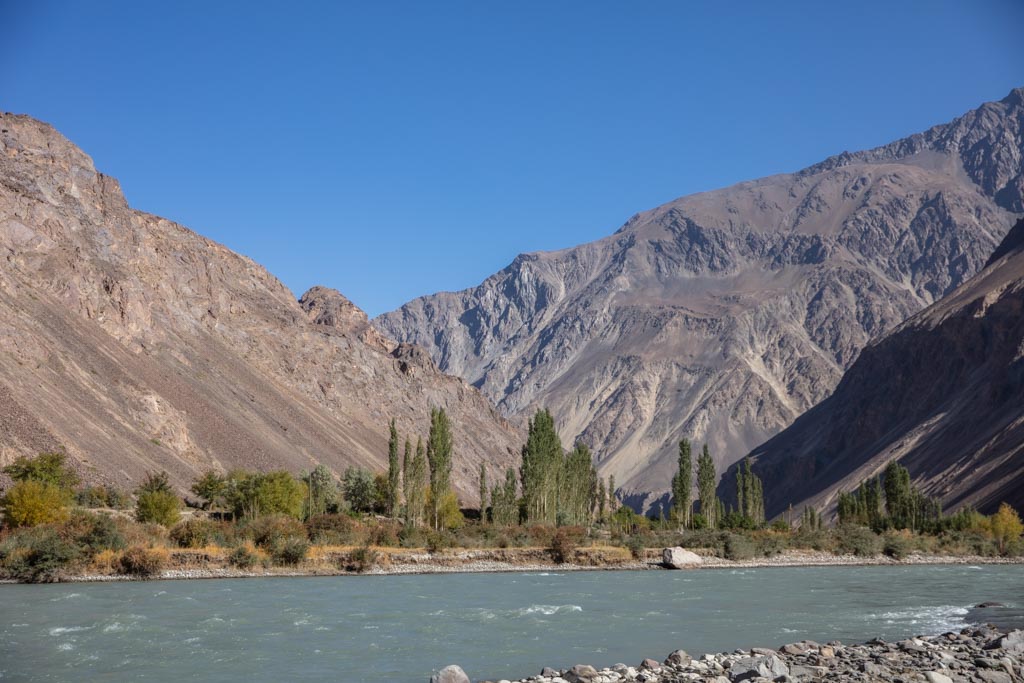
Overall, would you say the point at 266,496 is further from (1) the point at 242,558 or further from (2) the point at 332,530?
(1) the point at 242,558

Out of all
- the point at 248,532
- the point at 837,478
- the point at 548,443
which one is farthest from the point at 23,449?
the point at 837,478

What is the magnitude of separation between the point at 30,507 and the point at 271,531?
13.3m

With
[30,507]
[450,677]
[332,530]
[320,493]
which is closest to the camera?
[450,677]

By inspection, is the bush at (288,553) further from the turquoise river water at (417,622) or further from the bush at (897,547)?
the bush at (897,547)

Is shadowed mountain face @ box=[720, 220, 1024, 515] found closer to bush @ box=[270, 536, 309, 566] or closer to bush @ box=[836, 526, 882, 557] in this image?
bush @ box=[836, 526, 882, 557]

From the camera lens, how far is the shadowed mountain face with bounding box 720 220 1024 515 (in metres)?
124

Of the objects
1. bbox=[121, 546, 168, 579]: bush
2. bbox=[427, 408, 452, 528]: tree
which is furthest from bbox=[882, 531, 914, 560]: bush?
bbox=[121, 546, 168, 579]: bush

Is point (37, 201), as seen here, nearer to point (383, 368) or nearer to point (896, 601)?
point (383, 368)

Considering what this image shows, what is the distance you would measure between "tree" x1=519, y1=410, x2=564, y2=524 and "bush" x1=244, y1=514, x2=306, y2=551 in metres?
22.3

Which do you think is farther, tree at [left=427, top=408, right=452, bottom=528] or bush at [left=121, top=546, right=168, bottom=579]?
tree at [left=427, top=408, right=452, bottom=528]

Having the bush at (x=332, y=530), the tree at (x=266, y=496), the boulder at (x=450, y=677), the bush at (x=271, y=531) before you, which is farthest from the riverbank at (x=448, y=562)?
the boulder at (x=450, y=677)

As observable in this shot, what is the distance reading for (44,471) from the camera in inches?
2670

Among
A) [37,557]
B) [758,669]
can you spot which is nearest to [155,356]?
[37,557]

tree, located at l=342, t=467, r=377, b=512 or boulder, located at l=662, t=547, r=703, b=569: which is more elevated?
tree, located at l=342, t=467, r=377, b=512
